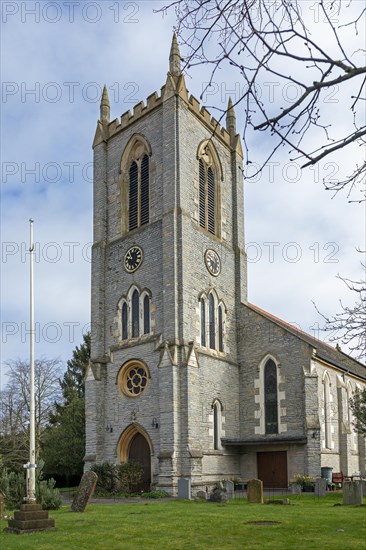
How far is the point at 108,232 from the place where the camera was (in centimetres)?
3250

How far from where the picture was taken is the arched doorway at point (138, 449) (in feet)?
89.0

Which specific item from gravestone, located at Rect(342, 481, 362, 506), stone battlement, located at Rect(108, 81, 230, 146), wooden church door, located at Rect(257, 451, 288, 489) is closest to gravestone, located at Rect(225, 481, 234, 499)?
wooden church door, located at Rect(257, 451, 288, 489)

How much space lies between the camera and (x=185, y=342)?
88.1 feet

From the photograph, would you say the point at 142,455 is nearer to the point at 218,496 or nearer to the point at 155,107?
the point at 218,496

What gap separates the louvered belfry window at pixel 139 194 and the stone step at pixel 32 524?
18511 mm

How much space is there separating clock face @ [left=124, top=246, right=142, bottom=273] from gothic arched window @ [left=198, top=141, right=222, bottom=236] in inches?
140

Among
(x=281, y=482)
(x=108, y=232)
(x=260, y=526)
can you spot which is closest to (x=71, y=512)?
(x=260, y=526)

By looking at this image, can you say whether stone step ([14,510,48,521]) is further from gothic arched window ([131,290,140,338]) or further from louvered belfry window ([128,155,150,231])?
louvered belfry window ([128,155,150,231])

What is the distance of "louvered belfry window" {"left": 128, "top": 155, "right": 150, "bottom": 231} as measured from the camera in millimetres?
30859

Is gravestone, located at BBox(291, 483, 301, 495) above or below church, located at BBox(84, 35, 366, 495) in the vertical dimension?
below

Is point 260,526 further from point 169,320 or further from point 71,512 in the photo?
point 169,320

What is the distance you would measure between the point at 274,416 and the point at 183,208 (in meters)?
10.7

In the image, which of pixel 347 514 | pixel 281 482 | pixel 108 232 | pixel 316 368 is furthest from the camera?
pixel 108 232

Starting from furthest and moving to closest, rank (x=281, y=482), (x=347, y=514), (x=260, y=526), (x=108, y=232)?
(x=108, y=232) → (x=281, y=482) → (x=347, y=514) → (x=260, y=526)
